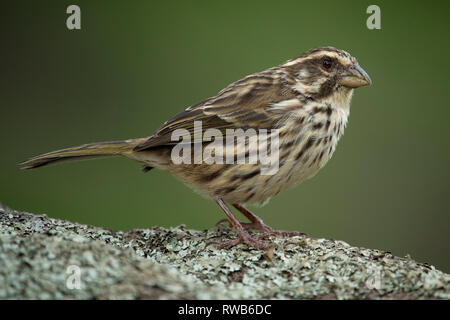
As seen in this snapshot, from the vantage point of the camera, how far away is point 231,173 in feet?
15.5

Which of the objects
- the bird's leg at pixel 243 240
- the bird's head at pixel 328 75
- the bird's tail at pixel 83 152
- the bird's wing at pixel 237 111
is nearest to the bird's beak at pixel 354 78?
the bird's head at pixel 328 75

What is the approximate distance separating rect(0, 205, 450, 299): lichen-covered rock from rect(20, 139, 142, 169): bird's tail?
2.19 ft

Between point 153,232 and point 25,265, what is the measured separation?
1.62 metres

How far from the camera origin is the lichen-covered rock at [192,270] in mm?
3154

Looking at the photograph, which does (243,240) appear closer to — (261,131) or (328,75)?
(261,131)

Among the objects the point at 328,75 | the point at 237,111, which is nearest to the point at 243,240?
the point at 237,111

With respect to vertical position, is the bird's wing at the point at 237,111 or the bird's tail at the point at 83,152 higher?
the bird's wing at the point at 237,111

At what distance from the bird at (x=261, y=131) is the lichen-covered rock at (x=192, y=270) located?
16.9 inches

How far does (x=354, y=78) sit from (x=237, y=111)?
3.40 feet

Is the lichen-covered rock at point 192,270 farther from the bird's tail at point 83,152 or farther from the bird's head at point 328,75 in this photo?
the bird's head at point 328,75
